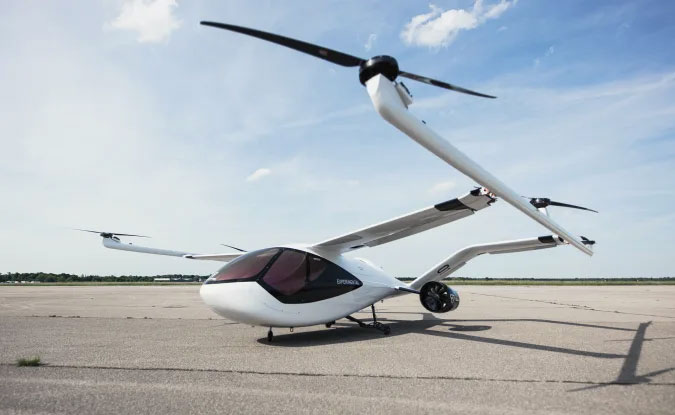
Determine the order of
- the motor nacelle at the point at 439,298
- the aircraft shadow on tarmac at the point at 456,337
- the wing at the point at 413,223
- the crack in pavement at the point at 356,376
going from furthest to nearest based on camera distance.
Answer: the motor nacelle at the point at 439,298 → the wing at the point at 413,223 → the aircraft shadow on tarmac at the point at 456,337 → the crack in pavement at the point at 356,376

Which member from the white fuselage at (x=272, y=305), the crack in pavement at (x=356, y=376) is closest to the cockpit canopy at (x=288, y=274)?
the white fuselage at (x=272, y=305)

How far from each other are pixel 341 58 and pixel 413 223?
5228 millimetres

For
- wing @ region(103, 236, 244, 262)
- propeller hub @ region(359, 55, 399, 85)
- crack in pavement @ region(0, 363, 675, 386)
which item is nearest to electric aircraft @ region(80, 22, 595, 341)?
propeller hub @ region(359, 55, 399, 85)

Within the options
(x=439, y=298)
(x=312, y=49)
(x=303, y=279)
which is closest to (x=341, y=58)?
(x=312, y=49)

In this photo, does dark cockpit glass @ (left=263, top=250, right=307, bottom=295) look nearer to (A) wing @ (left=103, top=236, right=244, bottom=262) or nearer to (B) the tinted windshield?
(B) the tinted windshield

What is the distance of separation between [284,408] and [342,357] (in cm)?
291

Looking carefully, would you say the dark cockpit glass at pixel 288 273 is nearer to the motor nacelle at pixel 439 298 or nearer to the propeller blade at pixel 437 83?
the motor nacelle at pixel 439 298

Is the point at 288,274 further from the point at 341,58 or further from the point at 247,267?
the point at 341,58

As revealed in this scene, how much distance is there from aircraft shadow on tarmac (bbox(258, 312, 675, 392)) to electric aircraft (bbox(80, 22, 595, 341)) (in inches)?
19.8

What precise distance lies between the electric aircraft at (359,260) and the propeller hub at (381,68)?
0.01 meters

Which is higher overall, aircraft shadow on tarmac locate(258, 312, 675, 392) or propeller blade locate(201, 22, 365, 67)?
propeller blade locate(201, 22, 365, 67)

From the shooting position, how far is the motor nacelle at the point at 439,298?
10641 millimetres

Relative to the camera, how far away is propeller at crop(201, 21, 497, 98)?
4582 mm

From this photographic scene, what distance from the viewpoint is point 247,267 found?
8.80 metres
